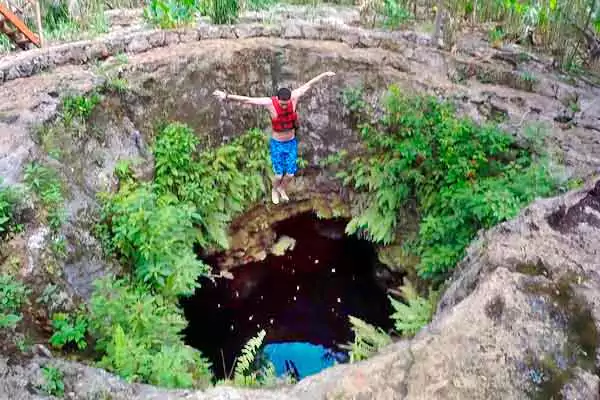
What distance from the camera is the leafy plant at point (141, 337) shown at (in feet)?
17.6

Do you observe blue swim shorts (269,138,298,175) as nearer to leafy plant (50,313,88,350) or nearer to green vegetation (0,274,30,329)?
leafy plant (50,313,88,350)

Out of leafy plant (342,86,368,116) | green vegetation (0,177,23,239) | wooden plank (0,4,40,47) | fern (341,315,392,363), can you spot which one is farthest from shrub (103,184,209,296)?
wooden plank (0,4,40,47)

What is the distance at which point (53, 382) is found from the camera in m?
4.34

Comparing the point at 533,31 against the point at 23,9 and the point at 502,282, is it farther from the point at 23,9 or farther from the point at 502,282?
the point at 23,9

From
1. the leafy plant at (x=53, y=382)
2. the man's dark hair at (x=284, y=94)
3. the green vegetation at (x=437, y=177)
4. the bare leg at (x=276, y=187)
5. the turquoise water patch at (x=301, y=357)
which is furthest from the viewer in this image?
the bare leg at (x=276, y=187)

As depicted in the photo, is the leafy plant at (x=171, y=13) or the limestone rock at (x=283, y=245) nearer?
the limestone rock at (x=283, y=245)

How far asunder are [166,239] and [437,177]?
3906mm

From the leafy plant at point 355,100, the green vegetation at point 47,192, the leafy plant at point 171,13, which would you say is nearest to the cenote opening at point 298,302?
the leafy plant at point 355,100

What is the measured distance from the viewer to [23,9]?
10266 mm

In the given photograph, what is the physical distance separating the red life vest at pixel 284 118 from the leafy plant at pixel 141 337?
277 centimetres

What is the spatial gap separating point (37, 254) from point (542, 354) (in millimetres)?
5095

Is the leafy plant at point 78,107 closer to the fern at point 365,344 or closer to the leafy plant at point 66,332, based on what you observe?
the leafy plant at point 66,332

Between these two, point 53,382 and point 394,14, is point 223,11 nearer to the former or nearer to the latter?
point 394,14

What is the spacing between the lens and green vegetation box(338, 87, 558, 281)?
677 centimetres
